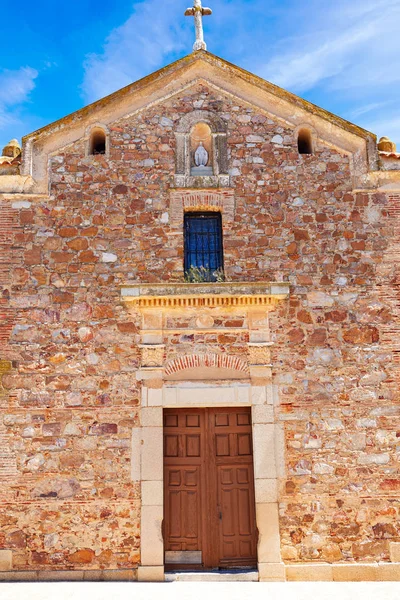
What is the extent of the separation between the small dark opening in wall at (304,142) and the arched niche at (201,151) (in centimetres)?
119

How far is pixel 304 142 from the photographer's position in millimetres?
8898

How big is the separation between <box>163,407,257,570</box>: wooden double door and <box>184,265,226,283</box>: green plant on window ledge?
1833 mm

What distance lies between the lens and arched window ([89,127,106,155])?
8711 mm

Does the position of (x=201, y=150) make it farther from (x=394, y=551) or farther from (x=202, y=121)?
(x=394, y=551)

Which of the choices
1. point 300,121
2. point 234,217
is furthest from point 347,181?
point 234,217

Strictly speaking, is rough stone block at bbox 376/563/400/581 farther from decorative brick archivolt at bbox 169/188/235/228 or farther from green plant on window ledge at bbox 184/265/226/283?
decorative brick archivolt at bbox 169/188/235/228

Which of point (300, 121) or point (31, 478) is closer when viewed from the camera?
point (31, 478)

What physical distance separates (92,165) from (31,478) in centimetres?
456

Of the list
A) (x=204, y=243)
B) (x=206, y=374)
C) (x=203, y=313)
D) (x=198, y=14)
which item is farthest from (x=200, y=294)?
(x=198, y=14)

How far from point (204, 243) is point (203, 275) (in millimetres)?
532

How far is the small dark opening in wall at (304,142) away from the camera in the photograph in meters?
8.80

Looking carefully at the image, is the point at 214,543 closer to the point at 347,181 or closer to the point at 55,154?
the point at 347,181

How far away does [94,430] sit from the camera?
7.65 m

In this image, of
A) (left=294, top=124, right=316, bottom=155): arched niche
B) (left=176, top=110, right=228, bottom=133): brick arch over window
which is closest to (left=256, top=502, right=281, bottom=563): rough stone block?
(left=294, top=124, right=316, bottom=155): arched niche
